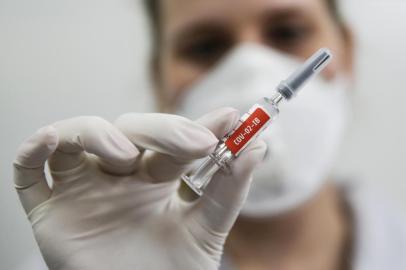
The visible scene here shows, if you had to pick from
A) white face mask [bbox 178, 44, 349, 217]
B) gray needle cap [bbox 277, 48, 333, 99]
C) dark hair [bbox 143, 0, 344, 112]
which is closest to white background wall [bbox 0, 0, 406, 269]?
dark hair [bbox 143, 0, 344, 112]

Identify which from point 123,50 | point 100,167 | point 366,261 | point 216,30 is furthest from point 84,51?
point 366,261

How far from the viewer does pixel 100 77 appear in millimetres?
1041

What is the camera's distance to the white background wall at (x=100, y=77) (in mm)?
796

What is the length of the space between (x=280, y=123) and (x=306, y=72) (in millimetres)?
222

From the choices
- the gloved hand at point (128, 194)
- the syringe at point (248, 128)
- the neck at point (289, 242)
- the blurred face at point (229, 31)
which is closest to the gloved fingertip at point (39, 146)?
the gloved hand at point (128, 194)

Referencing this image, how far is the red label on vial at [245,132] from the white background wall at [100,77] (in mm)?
426

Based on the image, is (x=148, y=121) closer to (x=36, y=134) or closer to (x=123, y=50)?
(x=36, y=134)

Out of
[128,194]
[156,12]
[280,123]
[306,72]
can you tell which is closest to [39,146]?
[128,194]

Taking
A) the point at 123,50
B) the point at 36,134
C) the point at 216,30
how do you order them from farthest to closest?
1. the point at 123,50
2. the point at 216,30
3. the point at 36,134

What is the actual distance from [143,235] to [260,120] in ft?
0.59

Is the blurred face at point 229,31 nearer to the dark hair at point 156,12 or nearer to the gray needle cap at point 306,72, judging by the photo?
the dark hair at point 156,12

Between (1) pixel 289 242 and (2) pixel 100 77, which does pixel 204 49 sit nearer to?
(2) pixel 100 77

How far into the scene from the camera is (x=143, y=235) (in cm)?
46

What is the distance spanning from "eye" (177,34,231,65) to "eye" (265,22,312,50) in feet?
0.27
